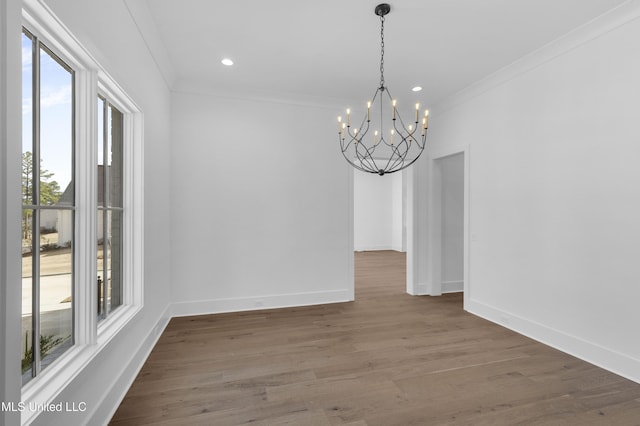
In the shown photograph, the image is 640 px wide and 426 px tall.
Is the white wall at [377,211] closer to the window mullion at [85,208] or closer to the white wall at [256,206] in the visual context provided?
the white wall at [256,206]

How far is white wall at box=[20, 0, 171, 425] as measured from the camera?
1.56 metres

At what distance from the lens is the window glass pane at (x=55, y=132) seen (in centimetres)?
144

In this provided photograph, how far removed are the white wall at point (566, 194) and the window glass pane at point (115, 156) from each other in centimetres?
393

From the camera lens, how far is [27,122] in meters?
1.32

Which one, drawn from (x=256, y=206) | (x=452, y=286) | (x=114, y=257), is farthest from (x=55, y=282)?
(x=452, y=286)

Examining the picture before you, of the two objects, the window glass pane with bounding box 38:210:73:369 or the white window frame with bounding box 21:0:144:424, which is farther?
the window glass pane with bounding box 38:210:73:369

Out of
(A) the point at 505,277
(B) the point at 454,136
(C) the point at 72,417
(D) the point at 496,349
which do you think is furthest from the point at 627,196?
(C) the point at 72,417

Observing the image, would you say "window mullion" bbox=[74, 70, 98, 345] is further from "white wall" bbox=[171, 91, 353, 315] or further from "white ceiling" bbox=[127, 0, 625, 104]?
"white wall" bbox=[171, 91, 353, 315]

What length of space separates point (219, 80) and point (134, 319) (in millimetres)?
2847

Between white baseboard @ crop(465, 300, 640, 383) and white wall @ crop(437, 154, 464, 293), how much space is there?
1136mm

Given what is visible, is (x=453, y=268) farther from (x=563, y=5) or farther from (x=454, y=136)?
(x=563, y=5)

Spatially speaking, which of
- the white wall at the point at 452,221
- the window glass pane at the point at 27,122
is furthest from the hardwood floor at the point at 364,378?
the window glass pane at the point at 27,122

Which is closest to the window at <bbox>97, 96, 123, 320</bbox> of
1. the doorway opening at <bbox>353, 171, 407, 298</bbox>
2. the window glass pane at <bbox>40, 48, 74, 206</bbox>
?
the window glass pane at <bbox>40, 48, 74, 206</bbox>

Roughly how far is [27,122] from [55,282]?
79 centimetres
